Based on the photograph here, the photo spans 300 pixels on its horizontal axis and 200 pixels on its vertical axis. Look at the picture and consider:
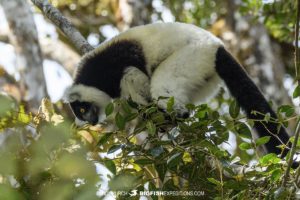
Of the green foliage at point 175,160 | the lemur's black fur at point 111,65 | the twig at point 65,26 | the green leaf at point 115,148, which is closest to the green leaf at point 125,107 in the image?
the green foliage at point 175,160

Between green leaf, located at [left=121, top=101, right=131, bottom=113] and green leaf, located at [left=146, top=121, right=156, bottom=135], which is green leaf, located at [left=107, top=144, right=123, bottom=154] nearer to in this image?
green leaf, located at [left=146, top=121, right=156, bottom=135]

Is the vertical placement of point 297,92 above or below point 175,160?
above

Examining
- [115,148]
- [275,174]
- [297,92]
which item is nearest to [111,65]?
[115,148]

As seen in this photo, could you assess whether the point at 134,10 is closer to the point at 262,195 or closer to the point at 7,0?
the point at 7,0

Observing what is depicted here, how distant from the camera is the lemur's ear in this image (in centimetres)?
479

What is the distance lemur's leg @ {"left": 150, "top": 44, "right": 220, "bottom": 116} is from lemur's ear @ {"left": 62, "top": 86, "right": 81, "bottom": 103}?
0.87 m

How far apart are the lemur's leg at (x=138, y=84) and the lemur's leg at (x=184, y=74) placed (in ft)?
0.39

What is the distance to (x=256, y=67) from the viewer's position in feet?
27.5

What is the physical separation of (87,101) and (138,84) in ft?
2.19

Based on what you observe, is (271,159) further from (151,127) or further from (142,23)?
(142,23)

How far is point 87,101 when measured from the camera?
4.78 m

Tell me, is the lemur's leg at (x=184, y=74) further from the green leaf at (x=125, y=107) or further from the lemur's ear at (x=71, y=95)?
the green leaf at (x=125, y=107)

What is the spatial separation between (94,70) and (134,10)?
2457mm

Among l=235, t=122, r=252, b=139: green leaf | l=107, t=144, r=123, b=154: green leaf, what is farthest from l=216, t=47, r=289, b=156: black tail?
l=107, t=144, r=123, b=154: green leaf
